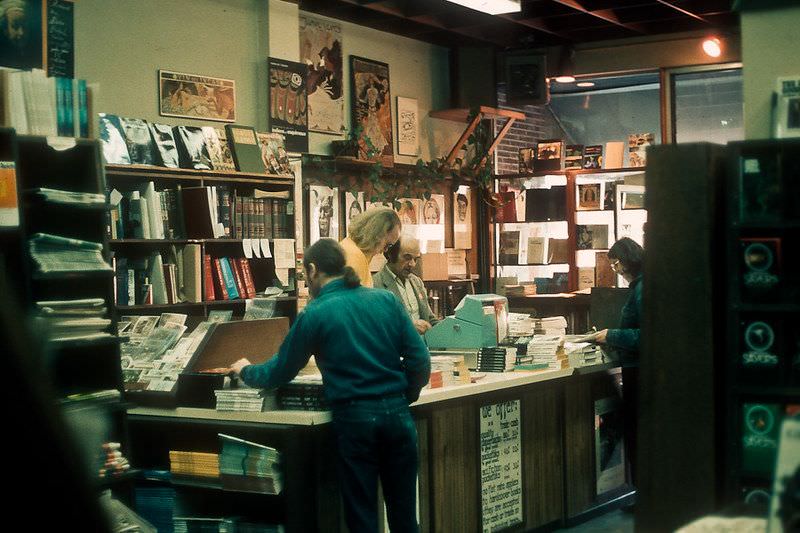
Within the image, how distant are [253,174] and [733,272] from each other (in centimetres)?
484

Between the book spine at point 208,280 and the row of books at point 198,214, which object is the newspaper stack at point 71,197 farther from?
the book spine at point 208,280

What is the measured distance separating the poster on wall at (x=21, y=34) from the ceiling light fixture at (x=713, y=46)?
24.4ft

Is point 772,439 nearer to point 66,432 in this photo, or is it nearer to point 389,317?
point 389,317

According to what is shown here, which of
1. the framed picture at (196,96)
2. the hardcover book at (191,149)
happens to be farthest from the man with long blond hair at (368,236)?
the framed picture at (196,96)

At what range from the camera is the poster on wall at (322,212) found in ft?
28.4

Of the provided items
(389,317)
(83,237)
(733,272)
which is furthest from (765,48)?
(83,237)

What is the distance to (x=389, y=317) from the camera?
427cm

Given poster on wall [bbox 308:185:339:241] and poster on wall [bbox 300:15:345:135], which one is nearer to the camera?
poster on wall [bbox 308:185:339:241]

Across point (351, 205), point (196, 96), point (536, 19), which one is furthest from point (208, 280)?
point (536, 19)

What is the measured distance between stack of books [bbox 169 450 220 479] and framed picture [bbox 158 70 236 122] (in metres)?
3.41

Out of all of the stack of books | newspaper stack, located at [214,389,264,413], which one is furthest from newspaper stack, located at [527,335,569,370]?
the stack of books

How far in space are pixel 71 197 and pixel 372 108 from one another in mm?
5528

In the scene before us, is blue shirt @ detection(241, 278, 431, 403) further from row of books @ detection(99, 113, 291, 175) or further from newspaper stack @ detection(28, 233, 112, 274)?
row of books @ detection(99, 113, 291, 175)

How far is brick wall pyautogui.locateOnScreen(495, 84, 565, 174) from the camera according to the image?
448 inches
